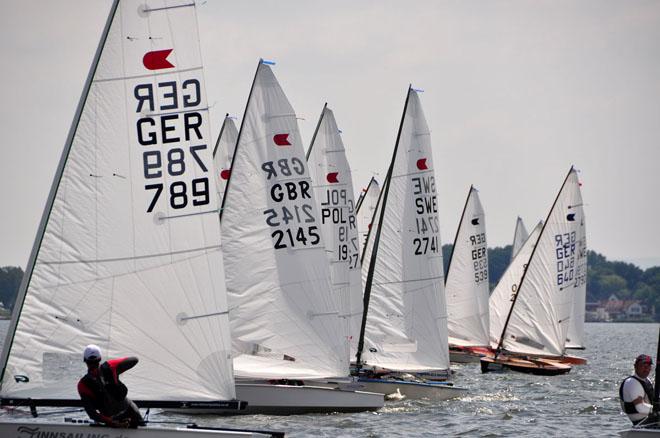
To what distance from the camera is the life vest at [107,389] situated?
48.9 ft

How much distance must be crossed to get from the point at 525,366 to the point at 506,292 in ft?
36.2

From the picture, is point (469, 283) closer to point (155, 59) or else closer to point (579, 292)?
point (579, 292)

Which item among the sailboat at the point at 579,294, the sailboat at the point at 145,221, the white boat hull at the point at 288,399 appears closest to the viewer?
the sailboat at the point at 145,221

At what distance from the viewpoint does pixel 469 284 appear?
152 ft

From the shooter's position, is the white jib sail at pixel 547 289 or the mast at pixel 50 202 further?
the white jib sail at pixel 547 289

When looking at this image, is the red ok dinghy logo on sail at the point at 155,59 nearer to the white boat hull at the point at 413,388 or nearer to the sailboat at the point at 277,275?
the sailboat at the point at 277,275

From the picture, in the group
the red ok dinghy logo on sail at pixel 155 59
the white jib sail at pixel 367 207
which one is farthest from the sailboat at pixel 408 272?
the red ok dinghy logo on sail at pixel 155 59

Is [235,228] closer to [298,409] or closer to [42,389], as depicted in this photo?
[298,409]

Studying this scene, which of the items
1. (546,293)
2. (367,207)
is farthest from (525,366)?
(367,207)

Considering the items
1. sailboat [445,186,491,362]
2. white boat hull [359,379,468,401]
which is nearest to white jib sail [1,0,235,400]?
white boat hull [359,379,468,401]

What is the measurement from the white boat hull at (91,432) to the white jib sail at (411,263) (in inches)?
569

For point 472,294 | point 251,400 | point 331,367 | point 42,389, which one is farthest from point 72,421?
point 472,294

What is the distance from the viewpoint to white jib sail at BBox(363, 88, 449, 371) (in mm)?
29625

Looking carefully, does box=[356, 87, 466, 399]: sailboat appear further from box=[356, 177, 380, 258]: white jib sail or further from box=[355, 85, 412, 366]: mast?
box=[356, 177, 380, 258]: white jib sail
